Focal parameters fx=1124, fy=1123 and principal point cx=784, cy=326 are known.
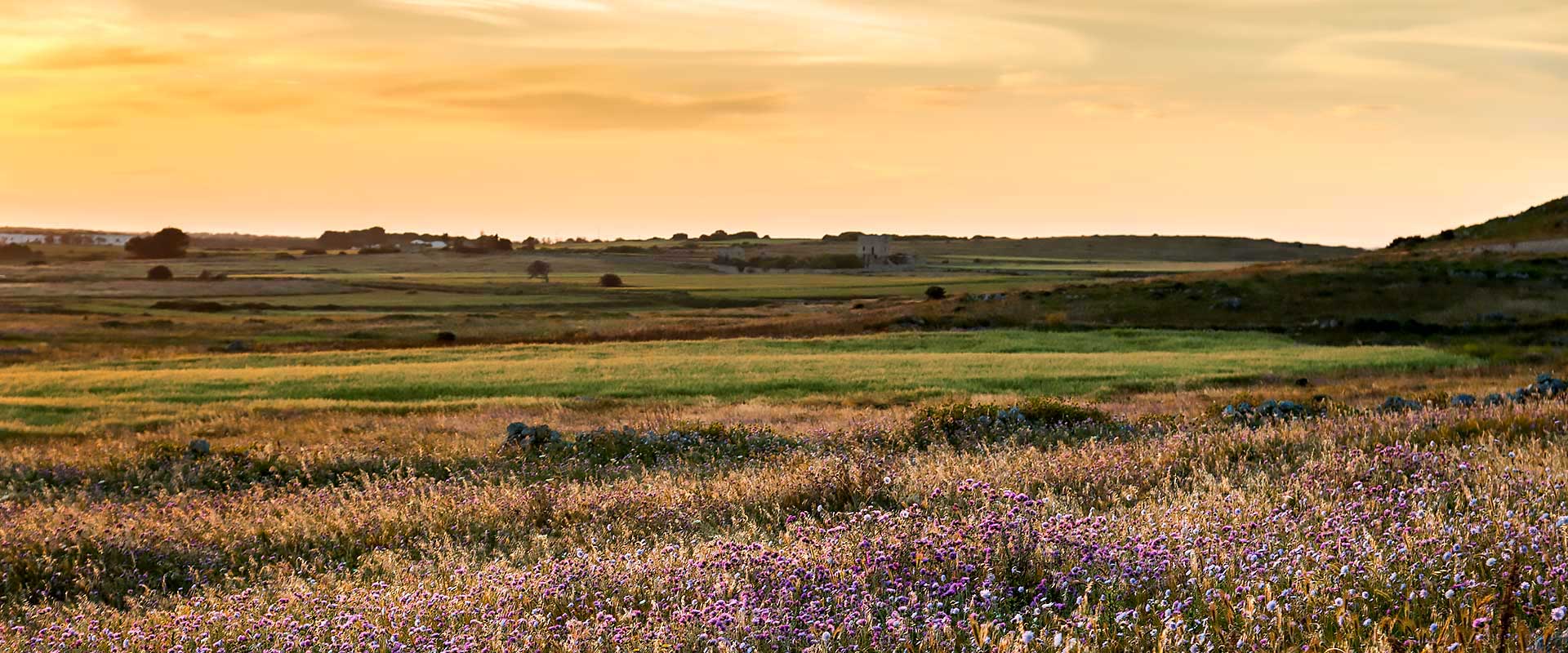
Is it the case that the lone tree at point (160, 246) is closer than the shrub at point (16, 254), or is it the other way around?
the shrub at point (16, 254)

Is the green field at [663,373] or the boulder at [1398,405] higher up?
the boulder at [1398,405]

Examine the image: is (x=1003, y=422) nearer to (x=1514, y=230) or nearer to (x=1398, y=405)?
(x=1398, y=405)

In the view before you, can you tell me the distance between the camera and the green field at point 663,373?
28219 millimetres

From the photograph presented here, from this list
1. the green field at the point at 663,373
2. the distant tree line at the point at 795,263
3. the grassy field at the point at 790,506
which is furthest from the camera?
the distant tree line at the point at 795,263

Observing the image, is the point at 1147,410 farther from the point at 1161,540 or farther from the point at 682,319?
the point at 682,319

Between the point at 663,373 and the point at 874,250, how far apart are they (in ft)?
461

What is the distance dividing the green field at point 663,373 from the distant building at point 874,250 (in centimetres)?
12526

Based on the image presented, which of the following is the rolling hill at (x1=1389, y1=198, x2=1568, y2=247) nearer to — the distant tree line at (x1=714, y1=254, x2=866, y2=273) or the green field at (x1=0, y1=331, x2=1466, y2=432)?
the green field at (x1=0, y1=331, x2=1466, y2=432)

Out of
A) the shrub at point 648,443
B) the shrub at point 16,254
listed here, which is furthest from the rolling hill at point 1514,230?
the shrub at point 16,254

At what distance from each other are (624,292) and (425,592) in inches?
4109

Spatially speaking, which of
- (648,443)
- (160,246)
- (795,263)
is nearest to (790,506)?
(648,443)

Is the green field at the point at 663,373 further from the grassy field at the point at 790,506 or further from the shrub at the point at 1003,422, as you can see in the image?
the shrub at the point at 1003,422

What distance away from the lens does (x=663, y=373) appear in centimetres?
3406

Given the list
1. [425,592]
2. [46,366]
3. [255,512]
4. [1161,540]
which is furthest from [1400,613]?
[46,366]
